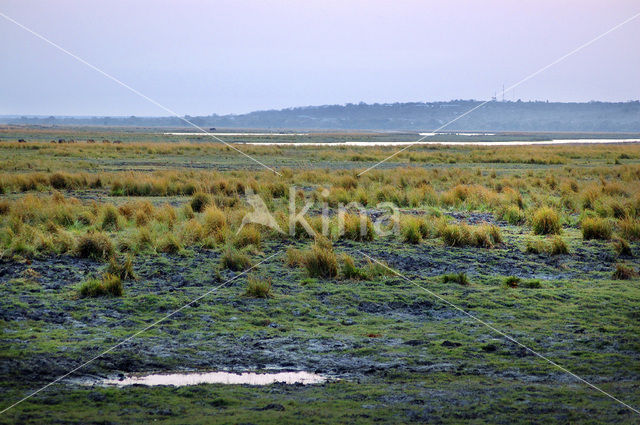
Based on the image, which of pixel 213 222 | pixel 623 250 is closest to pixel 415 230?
pixel 623 250

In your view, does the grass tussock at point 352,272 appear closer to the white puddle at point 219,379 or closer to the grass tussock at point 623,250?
the white puddle at point 219,379

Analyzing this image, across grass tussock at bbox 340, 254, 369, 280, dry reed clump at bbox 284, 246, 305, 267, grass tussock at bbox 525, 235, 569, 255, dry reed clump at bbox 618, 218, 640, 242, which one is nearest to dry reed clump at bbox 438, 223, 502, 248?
grass tussock at bbox 525, 235, 569, 255

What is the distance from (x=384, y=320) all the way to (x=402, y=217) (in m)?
8.63

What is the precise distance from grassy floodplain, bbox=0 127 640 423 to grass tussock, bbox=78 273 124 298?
2 cm

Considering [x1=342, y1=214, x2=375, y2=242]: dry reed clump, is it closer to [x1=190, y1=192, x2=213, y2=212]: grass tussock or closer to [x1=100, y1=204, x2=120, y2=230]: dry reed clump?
[x1=100, y1=204, x2=120, y2=230]: dry reed clump

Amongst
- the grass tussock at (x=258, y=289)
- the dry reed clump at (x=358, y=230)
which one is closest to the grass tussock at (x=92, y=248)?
the grass tussock at (x=258, y=289)

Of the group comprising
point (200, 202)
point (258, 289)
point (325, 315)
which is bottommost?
point (325, 315)

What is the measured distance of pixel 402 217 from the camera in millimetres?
17391

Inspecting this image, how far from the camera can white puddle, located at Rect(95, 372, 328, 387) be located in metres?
6.56

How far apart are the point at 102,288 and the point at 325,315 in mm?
3295

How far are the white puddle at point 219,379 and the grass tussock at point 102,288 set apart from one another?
3.37 meters

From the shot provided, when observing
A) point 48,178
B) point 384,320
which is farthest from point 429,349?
point 48,178

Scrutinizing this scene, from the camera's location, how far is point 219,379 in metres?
6.71

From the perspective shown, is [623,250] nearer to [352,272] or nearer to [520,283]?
[520,283]
